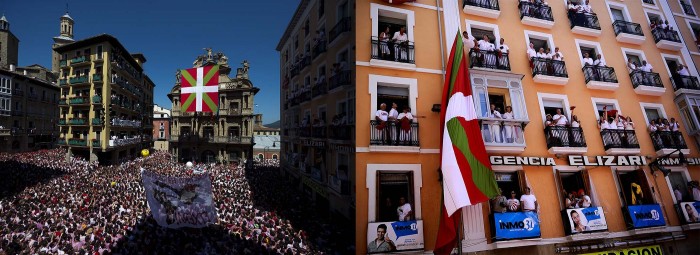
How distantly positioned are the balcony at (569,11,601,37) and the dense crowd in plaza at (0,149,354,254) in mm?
13678

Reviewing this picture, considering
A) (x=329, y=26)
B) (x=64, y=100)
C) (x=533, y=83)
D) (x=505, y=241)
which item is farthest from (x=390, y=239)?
(x=64, y=100)

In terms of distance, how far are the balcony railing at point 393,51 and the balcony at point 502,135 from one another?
3430 mm

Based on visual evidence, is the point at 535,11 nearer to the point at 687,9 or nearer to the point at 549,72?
the point at 549,72

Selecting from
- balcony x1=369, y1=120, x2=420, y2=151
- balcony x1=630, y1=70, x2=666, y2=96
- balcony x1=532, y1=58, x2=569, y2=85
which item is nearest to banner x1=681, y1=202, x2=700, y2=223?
balcony x1=630, y1=70, x2=666, y2=96

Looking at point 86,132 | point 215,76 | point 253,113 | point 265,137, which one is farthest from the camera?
point 265,137

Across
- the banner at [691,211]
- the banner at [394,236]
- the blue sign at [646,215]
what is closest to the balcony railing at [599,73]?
the blue sign at [646,215]

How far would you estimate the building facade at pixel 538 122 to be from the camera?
9266 millimetres

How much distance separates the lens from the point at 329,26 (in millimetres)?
14102

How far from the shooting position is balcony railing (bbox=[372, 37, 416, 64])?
9.50 metres

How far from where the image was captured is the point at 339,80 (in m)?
11.5

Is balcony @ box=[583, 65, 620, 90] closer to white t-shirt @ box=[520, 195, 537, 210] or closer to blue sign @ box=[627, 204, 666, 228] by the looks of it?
blue sign @ box=[627, 204, 666, 228]

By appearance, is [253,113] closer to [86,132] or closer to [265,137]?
[265,137]

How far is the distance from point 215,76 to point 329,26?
1219cm

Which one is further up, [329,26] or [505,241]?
[329,26]
